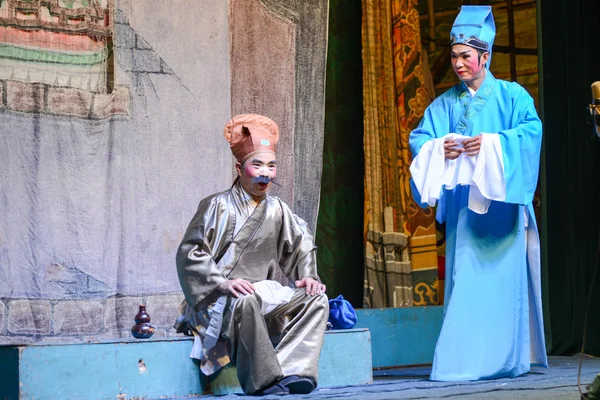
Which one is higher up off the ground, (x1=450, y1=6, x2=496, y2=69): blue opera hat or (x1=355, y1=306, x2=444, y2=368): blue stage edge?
(x1=450, y1=6, x2=496, y2=69): blue opera hat

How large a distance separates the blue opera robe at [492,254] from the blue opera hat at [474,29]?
16 cm

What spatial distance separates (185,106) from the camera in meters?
5.07

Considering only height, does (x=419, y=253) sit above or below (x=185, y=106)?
below

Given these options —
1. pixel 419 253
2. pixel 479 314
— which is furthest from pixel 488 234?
pixel 419 253

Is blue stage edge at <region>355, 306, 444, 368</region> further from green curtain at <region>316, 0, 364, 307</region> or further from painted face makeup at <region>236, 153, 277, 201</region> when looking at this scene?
painted face makeup at <region>236, 153, 277, 201</region>

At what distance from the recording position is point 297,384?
3.85 meters

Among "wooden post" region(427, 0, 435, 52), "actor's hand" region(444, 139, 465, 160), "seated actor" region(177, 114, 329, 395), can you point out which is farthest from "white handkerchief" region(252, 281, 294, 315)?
"wooden post" region(427, 0, 435, 52)

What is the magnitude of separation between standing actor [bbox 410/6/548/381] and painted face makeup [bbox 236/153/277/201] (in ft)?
2.29

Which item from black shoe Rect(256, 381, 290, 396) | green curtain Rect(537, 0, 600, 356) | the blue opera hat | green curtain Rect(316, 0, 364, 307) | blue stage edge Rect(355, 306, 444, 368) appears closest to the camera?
black shoe Rect(256, 381, 290, 396)

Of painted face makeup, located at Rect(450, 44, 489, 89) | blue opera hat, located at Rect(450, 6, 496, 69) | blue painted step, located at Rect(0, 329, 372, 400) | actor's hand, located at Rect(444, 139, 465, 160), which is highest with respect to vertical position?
blue opera hat, located at Rect(450, 6, 496, 69)

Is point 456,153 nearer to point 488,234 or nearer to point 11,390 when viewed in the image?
point 488,234

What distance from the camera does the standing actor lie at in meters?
4.36

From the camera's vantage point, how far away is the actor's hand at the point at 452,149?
4.42 m

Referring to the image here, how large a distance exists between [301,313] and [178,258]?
0.52 m
